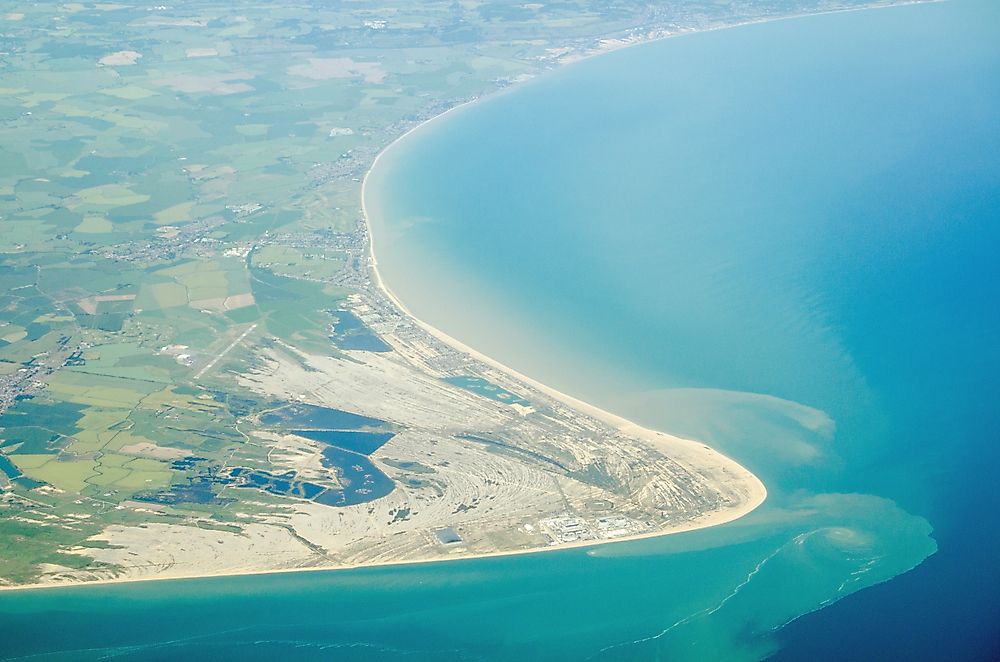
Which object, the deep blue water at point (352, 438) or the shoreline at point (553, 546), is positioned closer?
the shoreline at point (553, 546)

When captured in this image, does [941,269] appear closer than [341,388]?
No

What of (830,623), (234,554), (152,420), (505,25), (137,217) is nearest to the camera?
(830,623)

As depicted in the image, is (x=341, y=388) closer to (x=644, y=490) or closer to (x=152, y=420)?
(x=152, y=420)

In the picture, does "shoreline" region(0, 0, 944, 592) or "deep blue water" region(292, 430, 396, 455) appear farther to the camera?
"deep blue water" region(292, 430, 396, 455)

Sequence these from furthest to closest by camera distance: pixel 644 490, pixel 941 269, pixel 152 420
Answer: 1. pixel 941 269
2. pixel 152 420
3. pixel 644 490

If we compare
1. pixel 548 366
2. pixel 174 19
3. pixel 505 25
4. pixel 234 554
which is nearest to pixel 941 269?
pixel 548 366

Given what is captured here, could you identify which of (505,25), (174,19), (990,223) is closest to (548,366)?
(990,223)

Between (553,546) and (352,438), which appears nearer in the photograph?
(553,546)

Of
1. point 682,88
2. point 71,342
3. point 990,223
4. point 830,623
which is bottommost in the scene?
point 830,623

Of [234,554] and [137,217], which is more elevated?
[137,217]

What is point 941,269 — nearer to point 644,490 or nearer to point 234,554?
point 644,490
